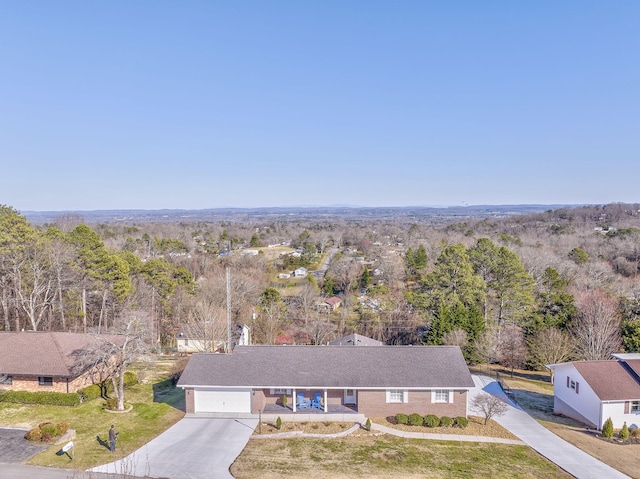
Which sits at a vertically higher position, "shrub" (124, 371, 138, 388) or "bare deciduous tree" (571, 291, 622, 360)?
"bare deciduous tree" (571, 291, 622, 360)

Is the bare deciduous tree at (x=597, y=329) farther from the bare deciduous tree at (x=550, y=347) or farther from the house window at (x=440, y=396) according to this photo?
the house window at (x=440, y=396)

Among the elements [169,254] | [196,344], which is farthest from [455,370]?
[169,254]

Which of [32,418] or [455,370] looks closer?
[32,418]

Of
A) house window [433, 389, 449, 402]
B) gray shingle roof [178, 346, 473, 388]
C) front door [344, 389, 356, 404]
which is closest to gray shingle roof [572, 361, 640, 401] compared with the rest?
gray shingle roof [178, 346, 473, 388]

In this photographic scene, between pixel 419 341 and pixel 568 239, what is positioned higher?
pixel 568 239

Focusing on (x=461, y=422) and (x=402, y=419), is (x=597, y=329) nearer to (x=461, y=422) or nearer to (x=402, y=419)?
(x=461, y=422)

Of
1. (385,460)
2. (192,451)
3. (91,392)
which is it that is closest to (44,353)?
(91,392)

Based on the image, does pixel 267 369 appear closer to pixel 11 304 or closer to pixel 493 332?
pixel 493 332

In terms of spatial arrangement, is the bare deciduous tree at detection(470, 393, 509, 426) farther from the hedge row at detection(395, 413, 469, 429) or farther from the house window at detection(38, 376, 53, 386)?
the house window at detection(38, 376, 53, 386)
